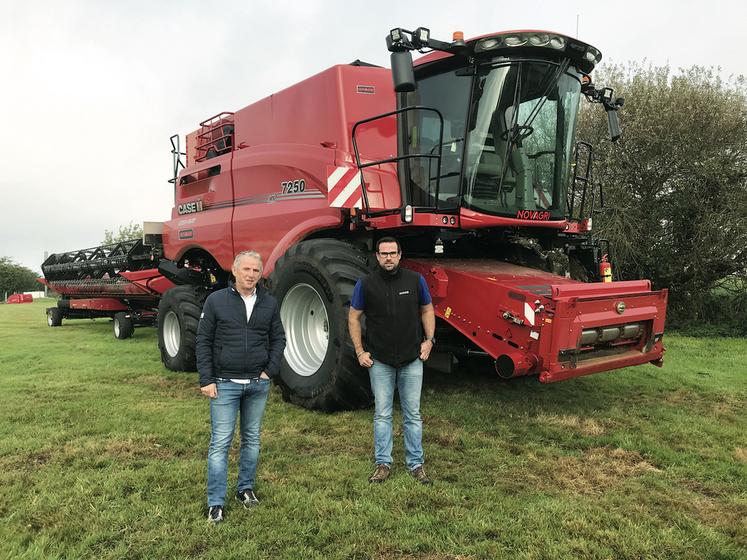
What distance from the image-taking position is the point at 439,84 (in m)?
5.35

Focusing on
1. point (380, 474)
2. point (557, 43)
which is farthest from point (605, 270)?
point (380, 474)

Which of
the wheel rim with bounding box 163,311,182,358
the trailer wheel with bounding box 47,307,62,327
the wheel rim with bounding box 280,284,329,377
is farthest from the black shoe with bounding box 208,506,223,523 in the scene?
the trailer wheel with bounding box 47,307,62,327

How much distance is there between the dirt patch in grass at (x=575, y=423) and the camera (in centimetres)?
482

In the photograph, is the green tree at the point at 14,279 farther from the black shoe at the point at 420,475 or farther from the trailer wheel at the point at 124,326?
the black shoe at the point at 420,475

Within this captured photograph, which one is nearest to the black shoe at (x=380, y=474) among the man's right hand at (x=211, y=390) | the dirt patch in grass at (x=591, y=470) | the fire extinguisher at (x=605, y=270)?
the dirt patch in grass at (x=591, y=470)

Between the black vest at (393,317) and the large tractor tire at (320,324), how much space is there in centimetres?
113

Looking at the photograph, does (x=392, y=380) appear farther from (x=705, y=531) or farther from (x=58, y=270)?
(x=58, y=270)

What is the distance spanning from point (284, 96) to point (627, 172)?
8875 mm

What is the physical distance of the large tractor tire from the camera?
5.03 m

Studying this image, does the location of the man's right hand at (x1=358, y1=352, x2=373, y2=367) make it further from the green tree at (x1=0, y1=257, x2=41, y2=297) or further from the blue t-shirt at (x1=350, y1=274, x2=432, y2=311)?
the green tree at (x1=0, y1=257, x2=41, y2=297)

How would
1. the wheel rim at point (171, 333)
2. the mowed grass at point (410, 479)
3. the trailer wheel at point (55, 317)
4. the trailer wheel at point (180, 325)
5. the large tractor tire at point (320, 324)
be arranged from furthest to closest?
the trailer wheel at point (55, 317)
the wheel rim at point (171, 333)
the trailer wheel at point (180, 325)
the large tractor tire at point (320, 324)
the mowed grass at point (410, 479)

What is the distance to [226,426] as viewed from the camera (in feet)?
10.7

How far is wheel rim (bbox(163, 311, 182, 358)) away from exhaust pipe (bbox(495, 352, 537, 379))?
5095mm

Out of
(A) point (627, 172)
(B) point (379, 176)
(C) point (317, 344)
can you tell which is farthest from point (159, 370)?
(A) point (627, 172)
